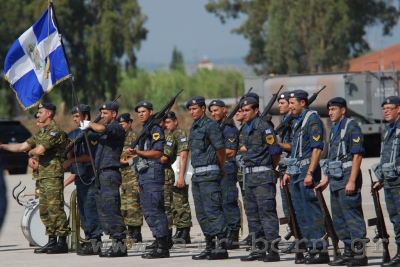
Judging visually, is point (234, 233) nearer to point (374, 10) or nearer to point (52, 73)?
point (52, 73)

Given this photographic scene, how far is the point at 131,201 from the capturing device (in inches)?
455

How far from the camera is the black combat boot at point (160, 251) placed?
954cm

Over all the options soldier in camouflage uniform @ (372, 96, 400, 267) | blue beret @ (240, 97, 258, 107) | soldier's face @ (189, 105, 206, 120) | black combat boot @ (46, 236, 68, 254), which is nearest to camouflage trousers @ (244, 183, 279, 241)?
blue beret @ (240, 97, 258, 107)

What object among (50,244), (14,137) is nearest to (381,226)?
(50,244)

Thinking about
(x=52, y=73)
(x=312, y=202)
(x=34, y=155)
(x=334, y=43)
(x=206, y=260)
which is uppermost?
(x=334, y=43)

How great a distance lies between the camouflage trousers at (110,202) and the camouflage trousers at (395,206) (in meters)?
3.23

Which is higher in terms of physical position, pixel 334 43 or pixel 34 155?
pixel 334 43

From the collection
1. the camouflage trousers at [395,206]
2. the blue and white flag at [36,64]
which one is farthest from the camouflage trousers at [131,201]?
the camouflage trousers at [395,206]

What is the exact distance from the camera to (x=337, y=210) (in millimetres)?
8461

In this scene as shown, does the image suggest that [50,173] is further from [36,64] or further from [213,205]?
[213,205]

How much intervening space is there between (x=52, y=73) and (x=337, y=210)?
4120 millimetres

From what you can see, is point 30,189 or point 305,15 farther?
point 305,15

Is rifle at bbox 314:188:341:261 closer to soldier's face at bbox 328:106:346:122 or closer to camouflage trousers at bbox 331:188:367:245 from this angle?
camouflage trousers at bbox 331:188:367:245

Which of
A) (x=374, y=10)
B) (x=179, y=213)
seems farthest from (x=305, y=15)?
(x=179, y=213)
